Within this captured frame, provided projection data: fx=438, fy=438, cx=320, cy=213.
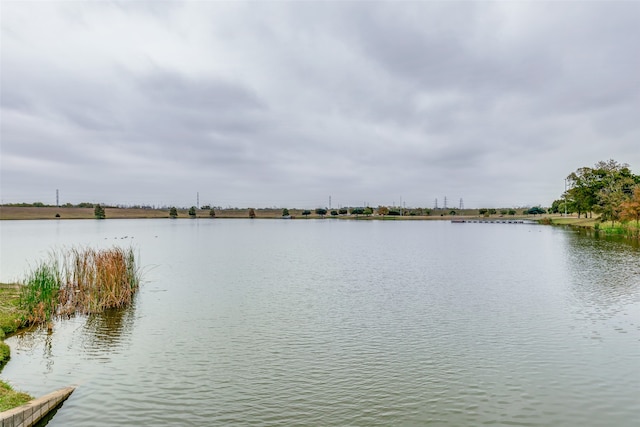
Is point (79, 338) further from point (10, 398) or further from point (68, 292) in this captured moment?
point (10, 398)

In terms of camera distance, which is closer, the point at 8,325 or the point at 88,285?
the point at 8,325

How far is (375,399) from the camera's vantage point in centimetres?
1095

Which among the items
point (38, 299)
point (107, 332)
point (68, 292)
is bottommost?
point (107, 332)

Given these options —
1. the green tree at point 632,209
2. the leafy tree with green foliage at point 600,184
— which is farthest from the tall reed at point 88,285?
the leafy tree with green foliage at point 600,184

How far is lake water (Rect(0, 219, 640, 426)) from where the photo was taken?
408 inches

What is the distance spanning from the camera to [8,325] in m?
16.6

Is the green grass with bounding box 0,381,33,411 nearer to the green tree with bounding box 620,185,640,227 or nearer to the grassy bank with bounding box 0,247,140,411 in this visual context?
the grassy bank with bounding box 0,247,140,411

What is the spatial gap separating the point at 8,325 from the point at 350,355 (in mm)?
13023

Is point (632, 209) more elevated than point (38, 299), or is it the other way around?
point (632, 209)

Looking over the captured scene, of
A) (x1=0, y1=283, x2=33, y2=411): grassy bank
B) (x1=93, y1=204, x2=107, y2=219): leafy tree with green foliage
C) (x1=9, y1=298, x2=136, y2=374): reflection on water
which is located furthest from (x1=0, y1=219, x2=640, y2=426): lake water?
(x1=93, y1=204, x2=107, y2=219): leafy tree with green foliage

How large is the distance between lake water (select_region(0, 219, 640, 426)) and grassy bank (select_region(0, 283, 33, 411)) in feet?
1.94

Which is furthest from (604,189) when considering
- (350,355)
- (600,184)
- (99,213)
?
(99,213)

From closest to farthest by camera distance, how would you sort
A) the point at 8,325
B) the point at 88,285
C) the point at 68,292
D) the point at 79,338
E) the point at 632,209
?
the point at 79,338 → the point at 8,325 → the point at 68,292 → the point at 88,285 → the point at 632,209

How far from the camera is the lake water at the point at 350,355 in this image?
10.4m
